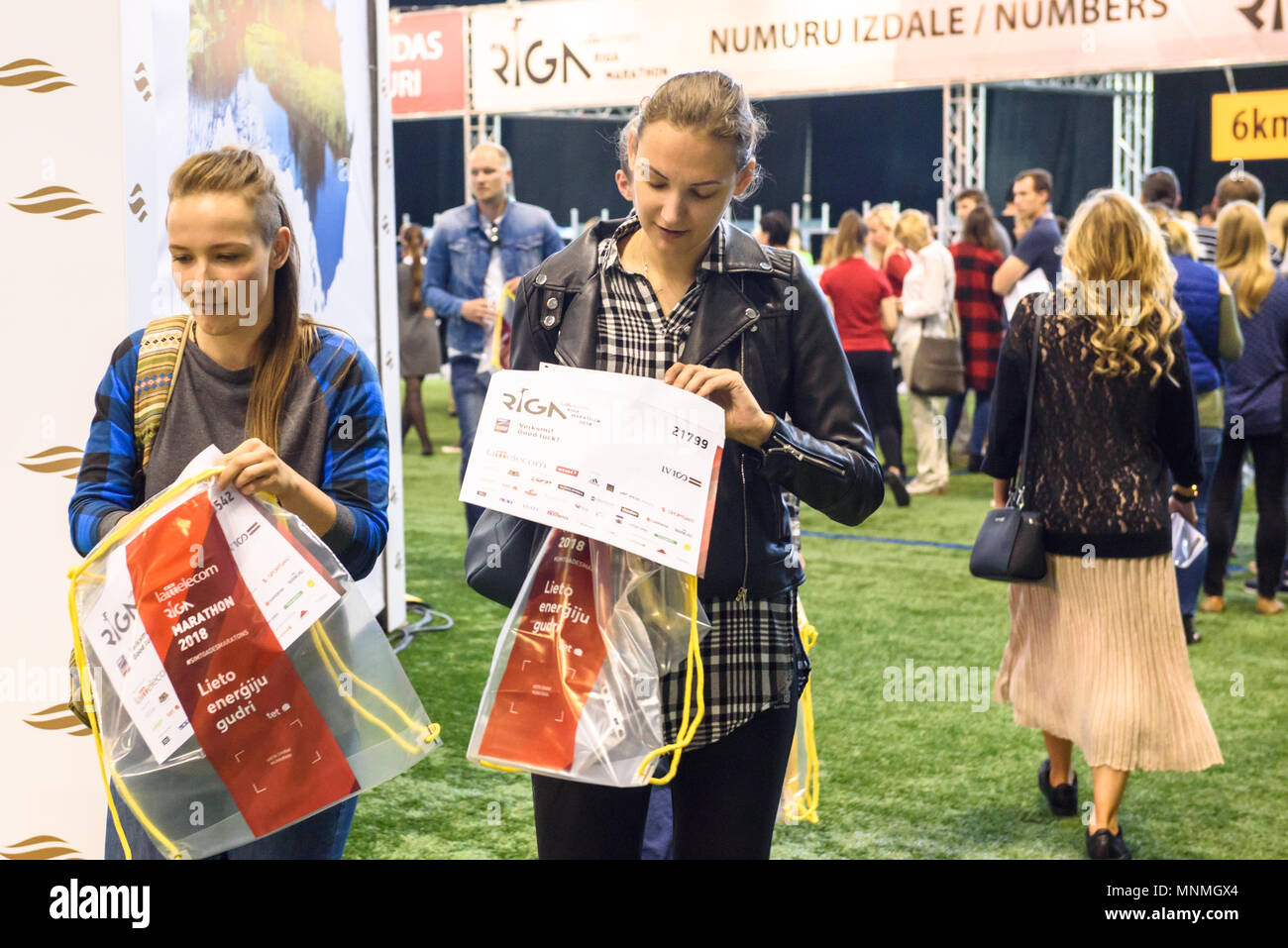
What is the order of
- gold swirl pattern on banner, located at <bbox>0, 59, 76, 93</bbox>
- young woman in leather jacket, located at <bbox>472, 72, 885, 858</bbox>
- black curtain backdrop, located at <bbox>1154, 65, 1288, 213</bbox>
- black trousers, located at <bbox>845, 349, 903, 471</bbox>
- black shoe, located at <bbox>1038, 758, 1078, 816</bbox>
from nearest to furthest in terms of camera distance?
1. young woman in leather jacket, located at <bbox>472, 72, 885, 858</bbox>
2. gold swirl pattern on banner, located at <bbox>0, 59, 76, 93</bbox>
3. black shoe, located at <bbox>1038, 758, 1078, 816</bbox>
4. black trousers, located at <bbox>845, 349, 903, 471</bbox>
5. black curtain backdrop, located at <bbox>1154, 65, 1288, 213</bbox>

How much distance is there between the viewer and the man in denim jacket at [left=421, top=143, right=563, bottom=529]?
5.63 metres

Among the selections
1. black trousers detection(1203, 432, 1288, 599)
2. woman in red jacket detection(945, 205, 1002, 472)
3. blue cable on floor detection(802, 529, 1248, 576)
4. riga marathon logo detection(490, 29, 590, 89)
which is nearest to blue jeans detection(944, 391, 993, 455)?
woman in red jacket detection(945, 205, 1002, 472)

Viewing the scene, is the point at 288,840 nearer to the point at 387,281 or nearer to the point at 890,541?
the point at 387,281

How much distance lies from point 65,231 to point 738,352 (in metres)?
1.55

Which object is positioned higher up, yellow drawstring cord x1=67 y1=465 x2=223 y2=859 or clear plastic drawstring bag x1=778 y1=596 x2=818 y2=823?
yellow drawstring cord x1=67 y1=465 x2=223 y2=859

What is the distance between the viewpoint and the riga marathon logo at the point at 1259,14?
9.52 m

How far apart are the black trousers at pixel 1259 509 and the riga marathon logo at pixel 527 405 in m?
4.56

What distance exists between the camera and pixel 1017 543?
3.28 m

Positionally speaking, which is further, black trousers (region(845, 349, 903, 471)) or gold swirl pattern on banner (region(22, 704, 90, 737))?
black trousers (region(845, 349, 903, 471))

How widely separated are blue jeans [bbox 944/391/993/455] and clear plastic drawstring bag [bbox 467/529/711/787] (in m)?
7.00

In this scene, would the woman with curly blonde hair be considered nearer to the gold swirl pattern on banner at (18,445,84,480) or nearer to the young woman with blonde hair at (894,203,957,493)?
the gold swirl pattern on banner at (18,445,84,480)

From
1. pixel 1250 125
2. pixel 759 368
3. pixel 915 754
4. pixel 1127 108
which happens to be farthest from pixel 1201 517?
pixel 1127 108

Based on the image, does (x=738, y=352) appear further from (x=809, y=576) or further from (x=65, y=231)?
(x=809, y=576)

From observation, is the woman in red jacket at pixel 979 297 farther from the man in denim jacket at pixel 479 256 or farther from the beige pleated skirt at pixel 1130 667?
the beige pleated skirt at pixel 1130 667
